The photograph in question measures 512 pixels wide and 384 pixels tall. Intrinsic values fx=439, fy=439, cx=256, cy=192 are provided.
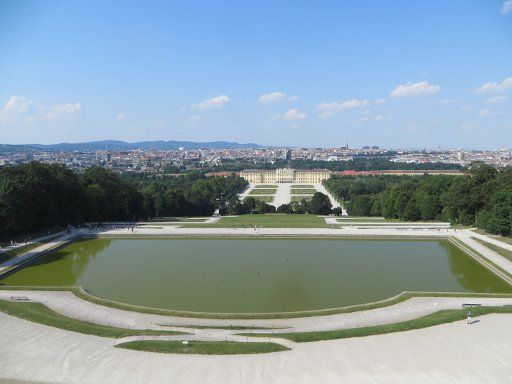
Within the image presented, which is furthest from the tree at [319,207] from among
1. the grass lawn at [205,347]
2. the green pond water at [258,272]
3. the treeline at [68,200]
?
the grass lawn at [205,347]

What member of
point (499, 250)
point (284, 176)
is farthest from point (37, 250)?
point (284, 176)

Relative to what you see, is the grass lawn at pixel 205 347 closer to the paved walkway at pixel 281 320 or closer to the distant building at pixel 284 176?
the paved walkway at pixel 281 320

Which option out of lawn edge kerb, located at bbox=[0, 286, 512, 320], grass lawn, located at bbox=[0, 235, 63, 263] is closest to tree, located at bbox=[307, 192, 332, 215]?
grass lawn, located at bbox=[0, 235, 63, 263]

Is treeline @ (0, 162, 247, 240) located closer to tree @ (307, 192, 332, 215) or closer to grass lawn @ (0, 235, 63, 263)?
grass lawn @ (0, 235, 63, 263)

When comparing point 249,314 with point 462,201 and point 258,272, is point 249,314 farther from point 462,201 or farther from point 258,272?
point 462,201

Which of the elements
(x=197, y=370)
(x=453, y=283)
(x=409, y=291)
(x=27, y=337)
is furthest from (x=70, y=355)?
(x=453, y=283)

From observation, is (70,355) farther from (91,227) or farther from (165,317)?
(91,227)
